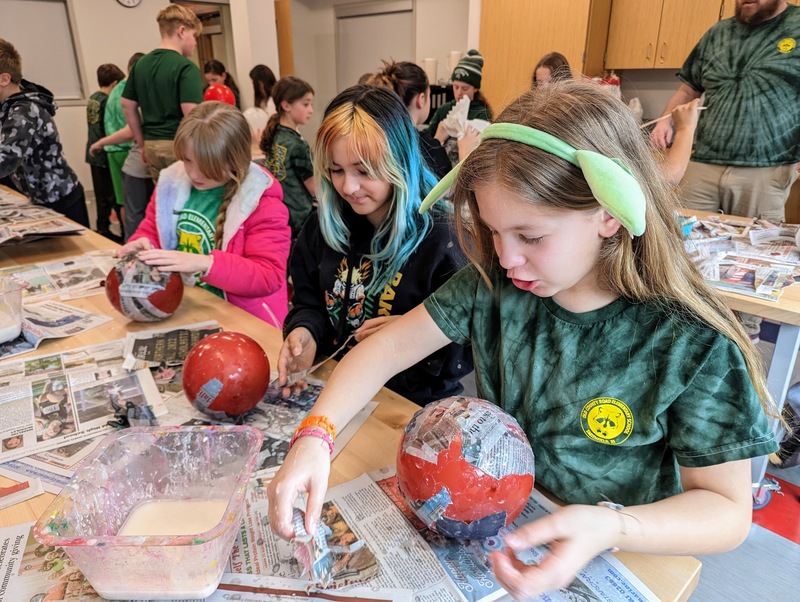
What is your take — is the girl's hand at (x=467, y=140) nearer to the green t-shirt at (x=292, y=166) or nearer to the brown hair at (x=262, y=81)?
the green t-shirt at (x=292, y=166)

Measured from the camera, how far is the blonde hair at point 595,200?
0.83 meters

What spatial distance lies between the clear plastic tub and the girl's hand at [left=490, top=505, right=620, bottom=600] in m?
0.39

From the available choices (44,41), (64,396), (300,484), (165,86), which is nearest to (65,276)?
(64,396)

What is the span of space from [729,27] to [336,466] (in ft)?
10.4

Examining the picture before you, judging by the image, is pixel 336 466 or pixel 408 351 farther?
pixel 408 351

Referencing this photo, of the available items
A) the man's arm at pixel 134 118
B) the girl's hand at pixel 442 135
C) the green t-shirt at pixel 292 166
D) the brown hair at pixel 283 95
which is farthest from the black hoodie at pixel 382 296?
the man's arm at pixel 134 118

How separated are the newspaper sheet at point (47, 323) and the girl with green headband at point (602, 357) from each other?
3.37 ft

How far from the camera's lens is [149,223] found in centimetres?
216

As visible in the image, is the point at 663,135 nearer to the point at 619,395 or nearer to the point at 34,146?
the point at 619,395

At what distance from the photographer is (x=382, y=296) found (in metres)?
1.51

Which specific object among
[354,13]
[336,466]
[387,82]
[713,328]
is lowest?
[336,466]

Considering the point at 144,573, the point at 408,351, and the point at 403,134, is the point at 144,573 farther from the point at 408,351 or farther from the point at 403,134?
the point at 403,134

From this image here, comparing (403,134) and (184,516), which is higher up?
(403,134)

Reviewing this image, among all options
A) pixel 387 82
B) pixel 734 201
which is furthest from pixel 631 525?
pixel 734 201
